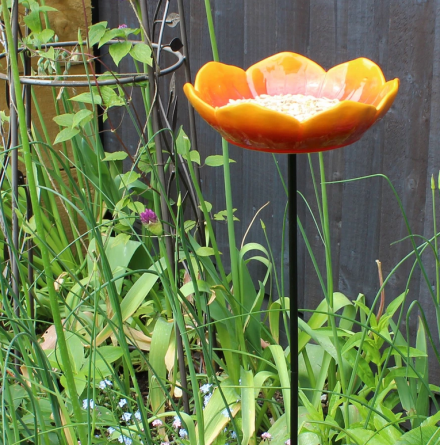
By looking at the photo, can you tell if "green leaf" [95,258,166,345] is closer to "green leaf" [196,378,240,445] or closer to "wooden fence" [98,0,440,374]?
"green leaf" [196,378,240,445]

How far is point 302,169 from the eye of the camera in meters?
1.63

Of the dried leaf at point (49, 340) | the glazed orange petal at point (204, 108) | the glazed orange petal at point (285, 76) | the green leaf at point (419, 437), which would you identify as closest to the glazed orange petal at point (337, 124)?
the glazed orange petal at point (204, 108)

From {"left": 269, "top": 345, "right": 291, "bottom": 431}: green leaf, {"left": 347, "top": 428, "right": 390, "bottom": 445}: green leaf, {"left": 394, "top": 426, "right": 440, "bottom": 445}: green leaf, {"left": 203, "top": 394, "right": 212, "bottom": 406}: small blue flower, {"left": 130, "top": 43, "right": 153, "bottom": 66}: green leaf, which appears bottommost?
{"left": 203, "top": 394, "right": 212, "bottom": 406}: small blue flower

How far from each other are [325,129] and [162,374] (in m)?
1.00

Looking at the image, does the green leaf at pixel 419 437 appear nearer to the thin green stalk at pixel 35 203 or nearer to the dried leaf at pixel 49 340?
the thin green stalk at pixel 35 203

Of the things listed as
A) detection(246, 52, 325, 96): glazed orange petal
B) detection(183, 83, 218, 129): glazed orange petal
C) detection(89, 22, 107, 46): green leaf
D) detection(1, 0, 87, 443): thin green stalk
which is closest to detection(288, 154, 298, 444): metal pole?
detection(183, 83, 218, 129): glazed orange petal

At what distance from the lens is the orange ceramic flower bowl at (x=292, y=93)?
548 mm

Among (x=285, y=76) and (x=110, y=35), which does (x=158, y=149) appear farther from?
(x=285, y=76)

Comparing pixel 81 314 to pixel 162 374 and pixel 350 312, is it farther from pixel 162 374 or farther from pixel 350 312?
pixel 350 312

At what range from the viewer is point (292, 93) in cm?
80

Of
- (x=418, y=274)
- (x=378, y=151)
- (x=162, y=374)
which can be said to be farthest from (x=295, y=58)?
(x=162, y=374)

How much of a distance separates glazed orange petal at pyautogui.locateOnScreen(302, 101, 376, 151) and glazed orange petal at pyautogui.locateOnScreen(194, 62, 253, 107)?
0.62ft

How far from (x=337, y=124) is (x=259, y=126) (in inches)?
3.2

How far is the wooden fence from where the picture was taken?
125 centimetres
